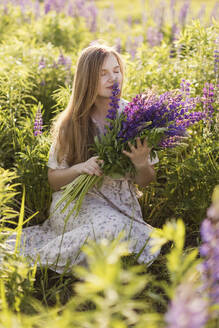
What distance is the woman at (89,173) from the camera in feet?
7.76

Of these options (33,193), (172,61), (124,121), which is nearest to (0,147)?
(33,193)

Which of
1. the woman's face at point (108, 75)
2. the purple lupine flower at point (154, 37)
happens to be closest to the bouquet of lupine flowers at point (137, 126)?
the woman's face at point (108, 75)

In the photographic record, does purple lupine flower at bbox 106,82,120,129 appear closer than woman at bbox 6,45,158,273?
Yes

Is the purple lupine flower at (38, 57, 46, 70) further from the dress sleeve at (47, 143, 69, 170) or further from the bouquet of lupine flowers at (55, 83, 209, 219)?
the bouquet of lupine flowers at (55, 83, 209, 219)

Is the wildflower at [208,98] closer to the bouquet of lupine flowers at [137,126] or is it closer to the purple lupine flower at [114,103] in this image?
the bouquet of lupine flowers at [137,126]

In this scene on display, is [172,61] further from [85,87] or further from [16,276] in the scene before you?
[16,276]

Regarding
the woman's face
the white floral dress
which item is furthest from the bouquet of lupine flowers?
the woman's face

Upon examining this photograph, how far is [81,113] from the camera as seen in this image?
2699 mm

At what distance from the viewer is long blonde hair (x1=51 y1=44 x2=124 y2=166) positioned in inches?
102

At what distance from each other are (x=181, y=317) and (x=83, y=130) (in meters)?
1.85

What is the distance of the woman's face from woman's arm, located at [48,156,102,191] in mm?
477

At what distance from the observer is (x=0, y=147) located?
3283 millimetres

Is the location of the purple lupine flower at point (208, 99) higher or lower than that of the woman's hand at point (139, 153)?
higher

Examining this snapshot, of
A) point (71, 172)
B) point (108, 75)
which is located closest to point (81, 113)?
point (108, 75)
